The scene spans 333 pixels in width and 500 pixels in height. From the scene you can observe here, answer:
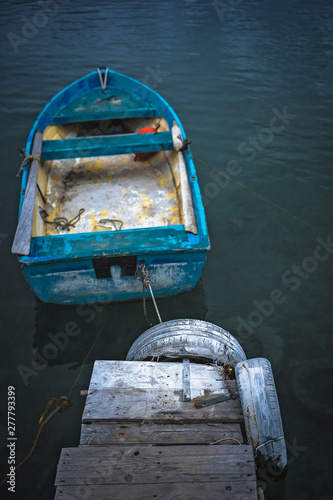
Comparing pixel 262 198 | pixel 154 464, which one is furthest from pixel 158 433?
pixel 262 198

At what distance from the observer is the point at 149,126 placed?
7.84 meters

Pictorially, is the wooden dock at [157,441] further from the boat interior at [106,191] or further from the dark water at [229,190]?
the boat interior at [106,191]

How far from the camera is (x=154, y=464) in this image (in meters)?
2.68

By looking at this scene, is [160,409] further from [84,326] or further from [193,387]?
[84,326]

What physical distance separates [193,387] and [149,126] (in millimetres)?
6142

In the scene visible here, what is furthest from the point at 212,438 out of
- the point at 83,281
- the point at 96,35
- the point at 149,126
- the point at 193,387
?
the point at 96,35
